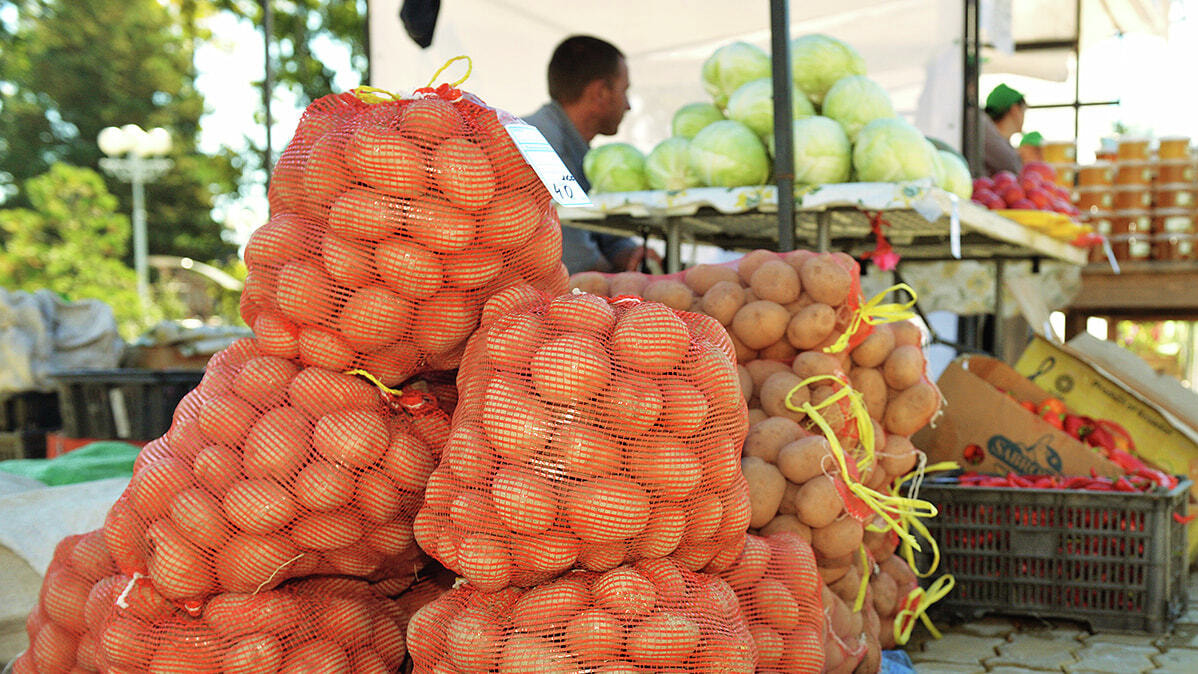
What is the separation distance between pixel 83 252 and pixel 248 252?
2053 cm

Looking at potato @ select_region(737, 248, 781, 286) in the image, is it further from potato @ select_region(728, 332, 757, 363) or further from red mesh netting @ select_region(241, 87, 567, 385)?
red mesh netting @ select_region(241, 87, 567, 385)

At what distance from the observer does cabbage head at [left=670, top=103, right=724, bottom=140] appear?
3979 mm

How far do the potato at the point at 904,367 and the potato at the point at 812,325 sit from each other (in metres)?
0.25

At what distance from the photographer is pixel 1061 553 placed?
303cm

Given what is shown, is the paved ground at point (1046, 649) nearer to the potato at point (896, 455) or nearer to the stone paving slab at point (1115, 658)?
the stone paving slab at point (1115, 658)

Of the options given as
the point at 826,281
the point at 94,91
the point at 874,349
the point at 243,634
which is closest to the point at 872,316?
the point at 874,349

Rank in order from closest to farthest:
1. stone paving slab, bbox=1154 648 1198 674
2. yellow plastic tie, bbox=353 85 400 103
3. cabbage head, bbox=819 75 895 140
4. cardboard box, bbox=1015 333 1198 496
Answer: yellow plastic tie, bbox=353 85 400 103
stone paving slab, bbox=1154 648 1198 674
cabbage head, bbox=819 75 895 140
cardboard box, bbox=1015 333 1198 496

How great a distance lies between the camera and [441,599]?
153 centimetres

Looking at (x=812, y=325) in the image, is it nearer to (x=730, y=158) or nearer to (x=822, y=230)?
(x=822, y=230)

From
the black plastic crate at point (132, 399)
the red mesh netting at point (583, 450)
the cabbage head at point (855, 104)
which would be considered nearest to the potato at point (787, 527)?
the red mesh netting at point (583, 450)

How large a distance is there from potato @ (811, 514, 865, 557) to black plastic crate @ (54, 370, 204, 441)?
281 centimetres

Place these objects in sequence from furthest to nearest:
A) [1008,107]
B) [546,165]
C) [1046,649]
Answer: [1008,107] → [1046,649] → [546,165]

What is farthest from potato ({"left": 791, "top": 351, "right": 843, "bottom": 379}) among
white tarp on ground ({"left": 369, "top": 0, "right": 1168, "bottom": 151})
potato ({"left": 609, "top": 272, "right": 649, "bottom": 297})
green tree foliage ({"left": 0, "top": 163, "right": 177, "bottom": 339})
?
green tree foliage ({"left": 0, "top": 163, "right": 177, "bottom": 339})

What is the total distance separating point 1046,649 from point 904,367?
1.07 m
